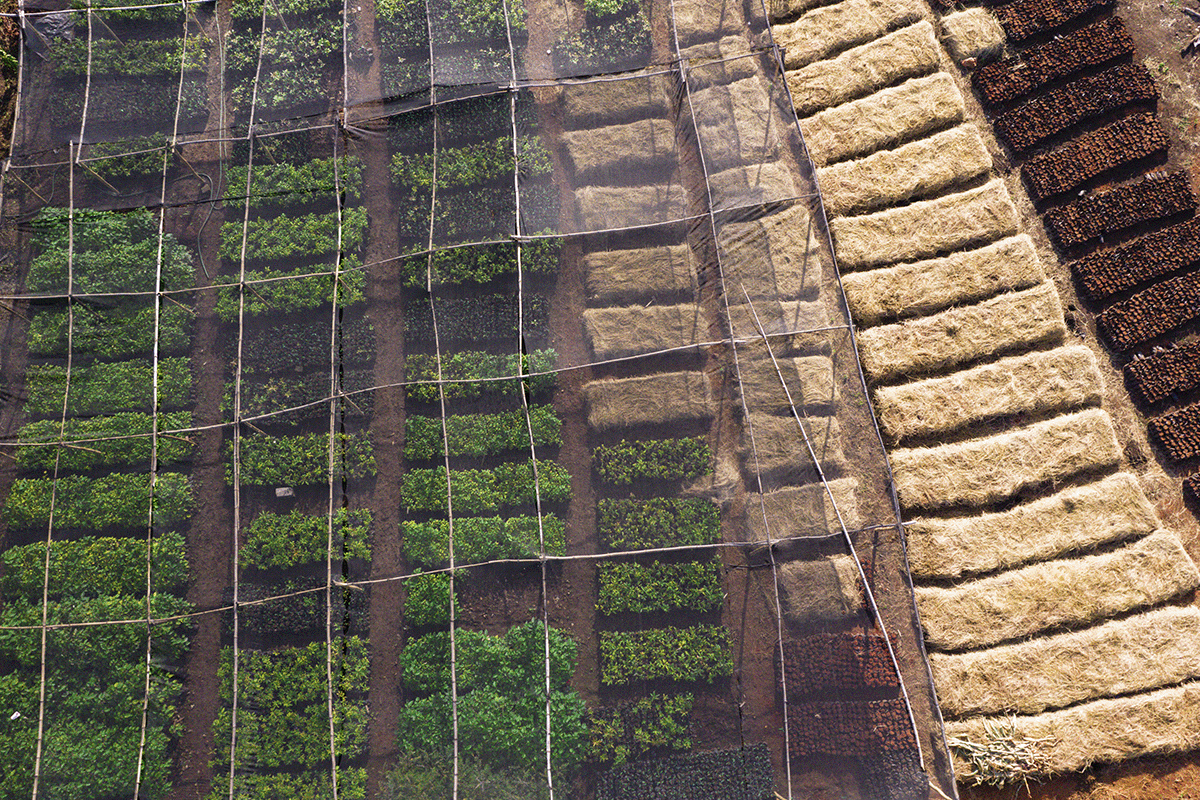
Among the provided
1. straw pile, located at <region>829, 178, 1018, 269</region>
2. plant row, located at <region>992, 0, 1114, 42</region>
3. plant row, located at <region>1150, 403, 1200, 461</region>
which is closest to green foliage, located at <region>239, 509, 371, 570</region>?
straw pile, located at <region>829, 178, 1018, 269</region>

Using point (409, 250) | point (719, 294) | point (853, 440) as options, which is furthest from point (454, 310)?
point (853, 440)

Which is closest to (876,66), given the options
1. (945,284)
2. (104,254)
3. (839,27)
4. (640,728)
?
(839,27)

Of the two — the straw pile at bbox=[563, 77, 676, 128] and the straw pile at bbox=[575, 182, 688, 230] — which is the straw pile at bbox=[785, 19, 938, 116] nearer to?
the straw pile at bbox=[563, 77, 676, 128]

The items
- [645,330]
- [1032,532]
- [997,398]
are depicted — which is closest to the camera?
[1032,532]

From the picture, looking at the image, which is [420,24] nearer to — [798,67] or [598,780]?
[798,67]

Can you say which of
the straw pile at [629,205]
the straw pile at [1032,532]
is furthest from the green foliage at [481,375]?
the straw pile at [1032,532]

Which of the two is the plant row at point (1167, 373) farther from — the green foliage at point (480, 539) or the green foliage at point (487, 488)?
the green foliage at point (480, 539)

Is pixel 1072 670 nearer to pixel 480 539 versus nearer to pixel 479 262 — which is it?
pixel 480 539

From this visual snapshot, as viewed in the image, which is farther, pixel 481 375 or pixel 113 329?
pixel 113 329
